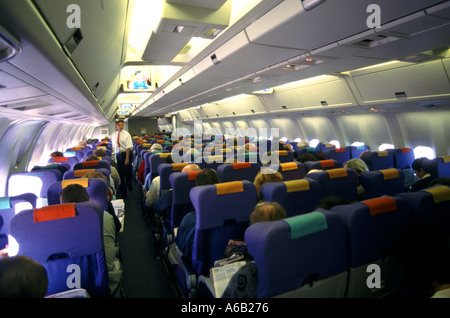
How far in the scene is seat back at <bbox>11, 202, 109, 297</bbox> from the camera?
1.90 m

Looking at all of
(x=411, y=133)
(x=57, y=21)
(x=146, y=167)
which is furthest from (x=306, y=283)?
(x=411, y=133)

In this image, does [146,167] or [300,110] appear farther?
[300,110]

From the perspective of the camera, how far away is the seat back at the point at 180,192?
349cm

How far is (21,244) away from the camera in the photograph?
6.22 ft

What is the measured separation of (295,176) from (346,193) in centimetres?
107

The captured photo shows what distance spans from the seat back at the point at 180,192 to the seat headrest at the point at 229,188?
1.09m

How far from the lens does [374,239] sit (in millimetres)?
1895

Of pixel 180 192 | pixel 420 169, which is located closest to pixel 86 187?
pixel 180 192

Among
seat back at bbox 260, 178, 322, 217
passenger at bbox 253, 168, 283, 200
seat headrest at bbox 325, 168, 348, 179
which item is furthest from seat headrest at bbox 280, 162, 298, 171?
seat back at bbox 260, 178, 322, 217

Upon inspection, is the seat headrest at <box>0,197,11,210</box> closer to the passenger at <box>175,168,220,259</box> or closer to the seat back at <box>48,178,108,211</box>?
the seat back at <box>48,178,108,211</box>

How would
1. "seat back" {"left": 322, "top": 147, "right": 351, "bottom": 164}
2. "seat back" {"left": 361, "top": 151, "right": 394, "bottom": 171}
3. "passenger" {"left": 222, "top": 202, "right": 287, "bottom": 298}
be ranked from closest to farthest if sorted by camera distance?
"passenger" {"left": 222, "top": 202, "right": 287, "bottom": 298}, "seat back" {"left": 361, "top": 151, "right": 394, "bottom": 171}, "seat back" {"left": 322, "top": 147, "right": 351, "bottom": 164}

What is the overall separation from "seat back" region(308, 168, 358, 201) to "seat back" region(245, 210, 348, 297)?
1559 millimetres

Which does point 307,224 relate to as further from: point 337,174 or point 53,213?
point 337,174

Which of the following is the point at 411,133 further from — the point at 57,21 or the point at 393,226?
the point at 57,21
